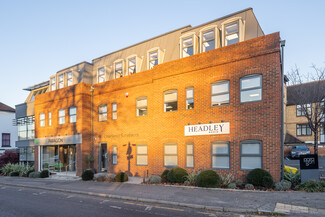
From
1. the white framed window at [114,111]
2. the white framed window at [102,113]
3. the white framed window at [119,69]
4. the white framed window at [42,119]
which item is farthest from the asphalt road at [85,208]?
the white framed window at [42,119]

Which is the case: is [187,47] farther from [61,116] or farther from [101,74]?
[61,116]

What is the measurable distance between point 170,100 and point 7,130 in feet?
118

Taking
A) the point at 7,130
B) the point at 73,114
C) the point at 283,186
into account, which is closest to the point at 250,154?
the point at 283,186

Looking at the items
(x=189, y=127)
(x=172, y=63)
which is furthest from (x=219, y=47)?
(x=189, y=127)

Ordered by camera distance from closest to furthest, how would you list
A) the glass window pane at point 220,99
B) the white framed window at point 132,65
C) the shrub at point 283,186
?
the shrub at point 283,186 → the glass window pane at point 220,99 → the white framed window at point 132,65

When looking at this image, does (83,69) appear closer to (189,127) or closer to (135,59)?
Result: (135,59)

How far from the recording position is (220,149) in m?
13.3

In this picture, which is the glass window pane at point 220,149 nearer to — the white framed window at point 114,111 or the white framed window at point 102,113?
the white framed window at point 114,111

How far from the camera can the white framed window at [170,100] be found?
1553 centimetres

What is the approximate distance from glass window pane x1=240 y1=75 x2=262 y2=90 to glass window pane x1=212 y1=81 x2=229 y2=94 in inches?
35.2

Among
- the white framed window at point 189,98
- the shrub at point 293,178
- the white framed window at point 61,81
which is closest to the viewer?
the shrub at point 293,178

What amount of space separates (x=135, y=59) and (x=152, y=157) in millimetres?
8468

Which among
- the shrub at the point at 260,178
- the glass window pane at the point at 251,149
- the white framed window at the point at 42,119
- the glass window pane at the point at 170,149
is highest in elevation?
the white framed window at the point at 42,119

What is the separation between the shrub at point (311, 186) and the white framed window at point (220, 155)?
3556 millimetres
